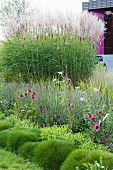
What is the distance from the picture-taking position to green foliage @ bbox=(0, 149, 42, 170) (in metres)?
3.89

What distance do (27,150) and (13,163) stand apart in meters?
0.23

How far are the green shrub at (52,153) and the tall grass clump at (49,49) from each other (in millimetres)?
3941

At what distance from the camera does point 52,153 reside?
388cm

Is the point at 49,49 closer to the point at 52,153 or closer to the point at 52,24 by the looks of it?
the point at 52,24

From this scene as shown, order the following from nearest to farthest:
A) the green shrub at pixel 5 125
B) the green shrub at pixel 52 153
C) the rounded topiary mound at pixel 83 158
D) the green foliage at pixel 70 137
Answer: the rounded topiary mound at pixel 83 158, the green shrub at pixel 52 153, the green foliage at pixel 70 137, the green shrub at pixel 5 125

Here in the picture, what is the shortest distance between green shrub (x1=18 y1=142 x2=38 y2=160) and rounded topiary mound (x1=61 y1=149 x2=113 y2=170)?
582 mm

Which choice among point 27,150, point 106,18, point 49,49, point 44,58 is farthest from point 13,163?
point 106,18

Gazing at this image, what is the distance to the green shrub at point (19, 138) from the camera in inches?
170

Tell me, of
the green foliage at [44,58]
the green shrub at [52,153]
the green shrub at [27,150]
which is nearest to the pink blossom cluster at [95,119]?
the green shrub at [52,153]

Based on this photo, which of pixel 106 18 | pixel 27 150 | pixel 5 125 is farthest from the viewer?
A: pixel 106 18

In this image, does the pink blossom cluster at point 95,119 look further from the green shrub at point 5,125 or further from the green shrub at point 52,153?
the green shrub at point 5,125

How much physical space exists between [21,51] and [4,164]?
4.17 meters

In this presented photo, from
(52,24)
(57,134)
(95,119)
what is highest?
(52,24)

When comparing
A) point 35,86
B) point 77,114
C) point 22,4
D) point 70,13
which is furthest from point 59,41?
point 22,4
